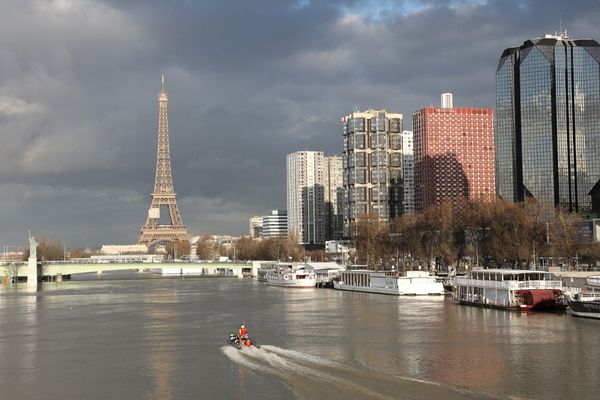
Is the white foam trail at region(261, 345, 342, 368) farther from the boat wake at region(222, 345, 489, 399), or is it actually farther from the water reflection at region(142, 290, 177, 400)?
the water reflection at region(142, 290, 177, 400)

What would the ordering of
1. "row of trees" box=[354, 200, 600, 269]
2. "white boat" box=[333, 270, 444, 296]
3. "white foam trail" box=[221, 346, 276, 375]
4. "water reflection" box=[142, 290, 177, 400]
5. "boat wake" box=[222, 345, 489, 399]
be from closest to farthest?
"boat wake" box=[222, 345, 489, 399], "water reflection" box=[142, 290, 177, 400], "white foam trail" box=[221, 346, 276, 375], "white boat" box=[333, 270, 444, 296], "row of trees" box=[354, 200, 600, 269]

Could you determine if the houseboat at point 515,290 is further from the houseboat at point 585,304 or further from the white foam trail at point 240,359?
the white foam trail at point 240,359

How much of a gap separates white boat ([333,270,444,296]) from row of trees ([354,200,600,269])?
14537 millimetres

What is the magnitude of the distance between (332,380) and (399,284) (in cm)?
6397

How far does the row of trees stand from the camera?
104 metres

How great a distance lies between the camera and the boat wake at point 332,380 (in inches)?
1283

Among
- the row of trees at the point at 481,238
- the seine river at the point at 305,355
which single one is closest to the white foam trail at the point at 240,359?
the seine river at the point at 305,355

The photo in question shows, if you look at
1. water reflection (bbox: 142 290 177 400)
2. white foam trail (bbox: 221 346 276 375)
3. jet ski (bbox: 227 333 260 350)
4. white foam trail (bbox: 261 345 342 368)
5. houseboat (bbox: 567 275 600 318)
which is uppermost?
houseboat (bbox: 567 275 600 318)

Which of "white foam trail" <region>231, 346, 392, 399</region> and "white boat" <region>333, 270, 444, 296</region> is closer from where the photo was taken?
"white foam trail" <region>231, 346, 392, 399</region>

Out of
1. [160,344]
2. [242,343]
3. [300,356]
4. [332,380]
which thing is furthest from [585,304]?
[160,344]

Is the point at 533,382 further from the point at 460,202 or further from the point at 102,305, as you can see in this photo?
the point at 460,202

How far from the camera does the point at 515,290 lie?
233 feet

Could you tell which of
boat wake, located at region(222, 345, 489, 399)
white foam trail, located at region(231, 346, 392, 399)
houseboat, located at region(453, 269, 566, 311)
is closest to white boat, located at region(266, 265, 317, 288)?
houseboat, located at region(453, 269, 566, 311)

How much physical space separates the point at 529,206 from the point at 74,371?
279ft
